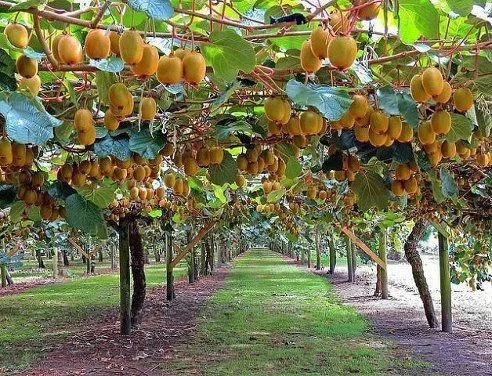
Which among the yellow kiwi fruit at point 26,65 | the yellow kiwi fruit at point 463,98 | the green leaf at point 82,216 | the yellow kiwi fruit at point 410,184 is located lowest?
the green leaf at point 82,216

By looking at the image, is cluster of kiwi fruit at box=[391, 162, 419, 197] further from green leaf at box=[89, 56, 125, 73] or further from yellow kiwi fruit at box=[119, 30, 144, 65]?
yellow kiwi fruit at box=[119, 30, 144, 65]

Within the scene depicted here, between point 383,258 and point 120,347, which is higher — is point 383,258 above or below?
above

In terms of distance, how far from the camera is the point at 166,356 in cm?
875

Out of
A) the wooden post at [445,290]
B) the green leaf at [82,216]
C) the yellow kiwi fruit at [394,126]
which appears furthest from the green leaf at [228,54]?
the wooden post at [445,290]

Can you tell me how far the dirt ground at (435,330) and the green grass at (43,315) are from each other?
5.78 meters

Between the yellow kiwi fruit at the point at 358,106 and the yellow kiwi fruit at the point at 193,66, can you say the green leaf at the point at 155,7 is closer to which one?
the yellow kiwi fruit at the point at 193,66

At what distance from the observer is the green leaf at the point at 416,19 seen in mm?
1807

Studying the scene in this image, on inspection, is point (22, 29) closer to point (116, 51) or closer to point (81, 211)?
point (116, 51)

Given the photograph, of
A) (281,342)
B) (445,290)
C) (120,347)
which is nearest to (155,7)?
(120,347)

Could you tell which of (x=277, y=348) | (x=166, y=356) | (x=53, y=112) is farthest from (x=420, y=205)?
(x=53, y=112)

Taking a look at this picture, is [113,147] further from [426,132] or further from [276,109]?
[426,132]

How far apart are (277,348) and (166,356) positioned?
170cm

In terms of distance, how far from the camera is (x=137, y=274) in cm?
1113

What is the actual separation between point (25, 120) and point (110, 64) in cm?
31
